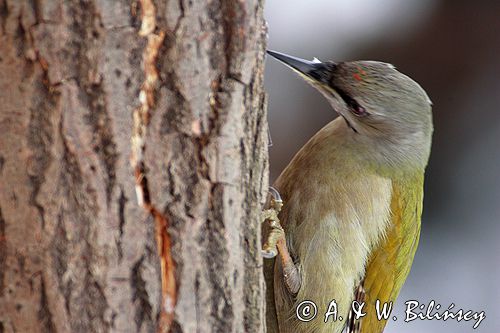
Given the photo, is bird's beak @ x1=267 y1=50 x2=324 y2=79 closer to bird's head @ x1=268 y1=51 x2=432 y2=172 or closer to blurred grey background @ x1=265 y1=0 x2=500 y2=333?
bird's head @ x1=268 y1=51 x2=432 y2=172

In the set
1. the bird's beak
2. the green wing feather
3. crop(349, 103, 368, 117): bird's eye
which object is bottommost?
the green wing feather

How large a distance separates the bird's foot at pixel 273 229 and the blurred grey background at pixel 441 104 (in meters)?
2.57

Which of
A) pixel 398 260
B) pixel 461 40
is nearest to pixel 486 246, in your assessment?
pixel 461 40

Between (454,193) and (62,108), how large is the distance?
456cm

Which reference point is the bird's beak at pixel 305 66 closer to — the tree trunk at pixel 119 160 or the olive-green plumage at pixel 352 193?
the olive-green plumage at pixel 352 193

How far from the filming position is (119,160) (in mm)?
1657

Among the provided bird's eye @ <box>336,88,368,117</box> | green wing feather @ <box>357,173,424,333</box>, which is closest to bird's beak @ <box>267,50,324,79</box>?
bird's eye @ <box>336,88,368,117</box>

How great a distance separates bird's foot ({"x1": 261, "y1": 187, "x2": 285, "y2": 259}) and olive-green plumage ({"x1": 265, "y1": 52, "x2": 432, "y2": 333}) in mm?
94

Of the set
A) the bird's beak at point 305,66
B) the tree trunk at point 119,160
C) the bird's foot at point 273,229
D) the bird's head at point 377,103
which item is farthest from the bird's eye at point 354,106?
the tree trunk at point 119,160

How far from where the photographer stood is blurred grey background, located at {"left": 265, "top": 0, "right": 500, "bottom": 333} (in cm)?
554

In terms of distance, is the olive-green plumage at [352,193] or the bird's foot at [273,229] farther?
the olive-green plumage at [352,193]

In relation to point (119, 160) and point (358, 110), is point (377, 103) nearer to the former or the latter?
point (358, 110)

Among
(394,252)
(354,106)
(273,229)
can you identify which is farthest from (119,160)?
(394,252)

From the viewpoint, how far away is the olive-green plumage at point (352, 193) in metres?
2.83
